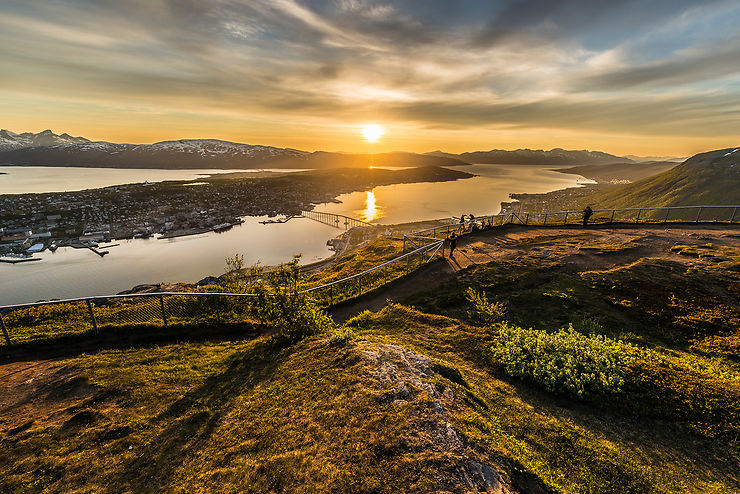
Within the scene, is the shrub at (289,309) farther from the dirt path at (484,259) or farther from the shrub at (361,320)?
the dirt path at (484,259)

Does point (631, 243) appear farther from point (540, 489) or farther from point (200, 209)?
point (200, 209)

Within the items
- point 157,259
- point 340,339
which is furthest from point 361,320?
point 157,259

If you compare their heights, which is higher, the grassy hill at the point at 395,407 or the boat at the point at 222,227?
the grassy hill at the point at 395,407

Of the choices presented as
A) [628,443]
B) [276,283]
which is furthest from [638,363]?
[276,283]

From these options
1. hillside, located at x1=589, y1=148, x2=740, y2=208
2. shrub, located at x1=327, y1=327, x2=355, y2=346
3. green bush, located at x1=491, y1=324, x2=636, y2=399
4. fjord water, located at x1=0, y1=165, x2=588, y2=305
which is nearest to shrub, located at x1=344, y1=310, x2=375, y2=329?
shrub, located at x1=327, y1=327, x2=355, y2=346

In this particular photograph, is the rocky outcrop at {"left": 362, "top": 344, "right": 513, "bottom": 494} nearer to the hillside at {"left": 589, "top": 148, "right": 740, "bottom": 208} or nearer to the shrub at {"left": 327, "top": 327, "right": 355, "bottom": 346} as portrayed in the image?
the shrub at {"left": 327, "top": 327, "right": 355, "bottom": 346}

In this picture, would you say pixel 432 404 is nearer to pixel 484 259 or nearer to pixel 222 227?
pixel 484 259

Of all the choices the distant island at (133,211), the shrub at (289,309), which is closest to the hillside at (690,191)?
the shrub at (289,309)
